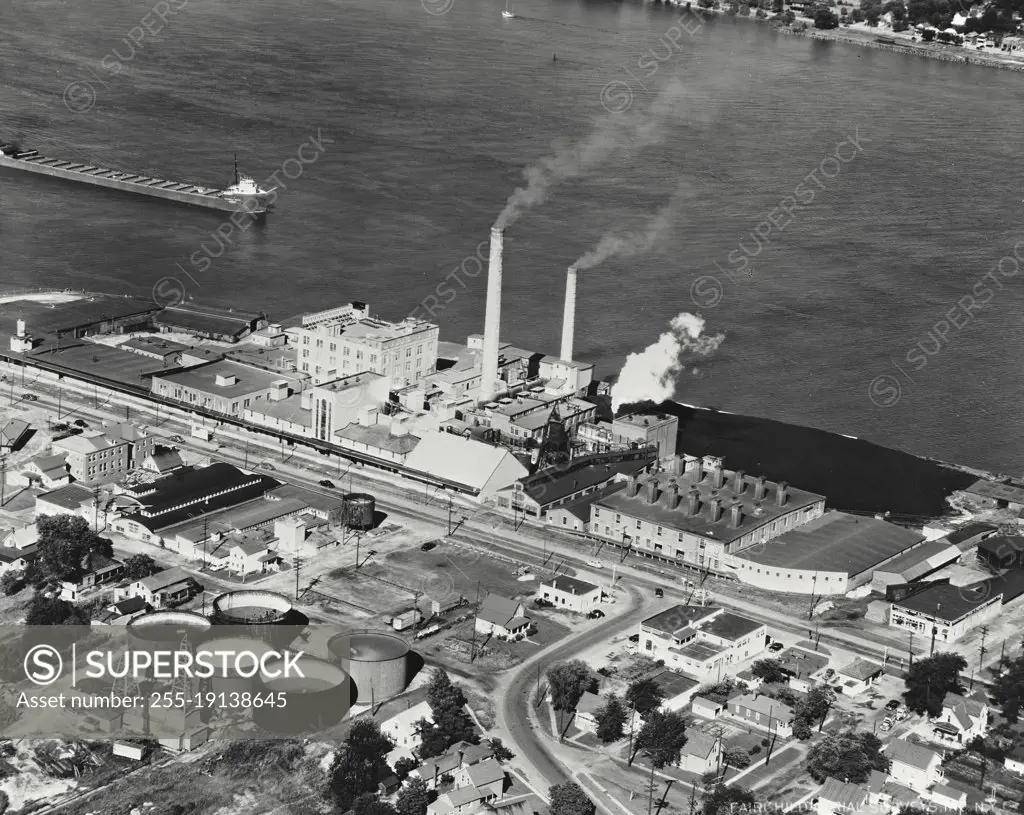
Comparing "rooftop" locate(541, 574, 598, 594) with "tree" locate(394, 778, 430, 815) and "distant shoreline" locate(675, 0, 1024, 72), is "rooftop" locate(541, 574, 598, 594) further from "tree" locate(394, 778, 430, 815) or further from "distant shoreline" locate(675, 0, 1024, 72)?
"distant shoreline" locate(675, 0, 1024, 72)

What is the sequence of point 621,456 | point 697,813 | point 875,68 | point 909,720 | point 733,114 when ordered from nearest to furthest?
1. point 697,813
2. point 909,720
3. point 621,456
4. point 733,114
5. point 875,68

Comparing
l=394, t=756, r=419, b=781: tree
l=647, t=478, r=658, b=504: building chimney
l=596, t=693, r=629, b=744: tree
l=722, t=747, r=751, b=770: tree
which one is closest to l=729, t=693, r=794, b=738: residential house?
l=722, t=747, r=751, b=770: tree

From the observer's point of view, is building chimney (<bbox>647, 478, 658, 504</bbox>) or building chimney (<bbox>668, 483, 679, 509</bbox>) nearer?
building chimney (<bbox>668, 483, 679, 509</bbox>)

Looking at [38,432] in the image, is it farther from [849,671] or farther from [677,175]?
[677,175]

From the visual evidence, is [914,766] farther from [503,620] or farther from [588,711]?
[503,620]

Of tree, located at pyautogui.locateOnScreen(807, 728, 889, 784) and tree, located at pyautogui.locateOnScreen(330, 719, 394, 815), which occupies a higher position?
tree, located at pyautogui.locateOnScreen(807, 728, 889, 784)

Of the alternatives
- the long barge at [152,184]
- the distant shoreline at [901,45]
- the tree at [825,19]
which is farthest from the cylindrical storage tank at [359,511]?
the tree at [825,19]

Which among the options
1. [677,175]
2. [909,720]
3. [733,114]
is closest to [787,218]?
[677,175]
